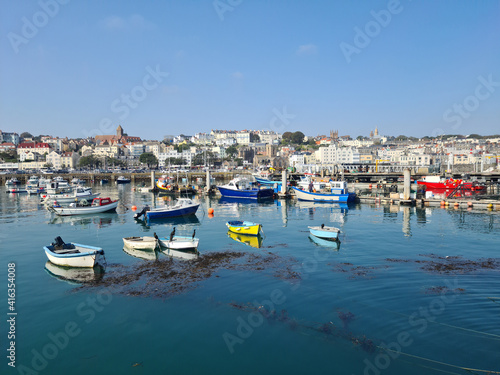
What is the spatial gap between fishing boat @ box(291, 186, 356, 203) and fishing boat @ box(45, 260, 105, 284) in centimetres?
A: 3723

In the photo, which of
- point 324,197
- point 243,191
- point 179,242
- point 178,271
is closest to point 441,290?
point 178,271

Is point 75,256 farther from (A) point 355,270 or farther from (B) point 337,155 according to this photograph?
(B) point 337,155

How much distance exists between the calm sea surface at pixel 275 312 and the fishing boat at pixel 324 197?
2415cm

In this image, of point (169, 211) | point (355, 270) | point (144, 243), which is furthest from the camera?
point (169, 211)

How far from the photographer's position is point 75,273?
64.8 ft

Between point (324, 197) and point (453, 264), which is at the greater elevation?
point (324, 197)

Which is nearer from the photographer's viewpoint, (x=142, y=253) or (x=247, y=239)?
(x=142, y=253)

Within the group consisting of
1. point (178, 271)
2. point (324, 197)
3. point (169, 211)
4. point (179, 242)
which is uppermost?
point (324, 197)

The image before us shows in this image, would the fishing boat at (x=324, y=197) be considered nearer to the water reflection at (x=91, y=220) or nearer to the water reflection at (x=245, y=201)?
the water reflection at (x=245, y=201)

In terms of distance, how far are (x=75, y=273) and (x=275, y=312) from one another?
1170 centimetres

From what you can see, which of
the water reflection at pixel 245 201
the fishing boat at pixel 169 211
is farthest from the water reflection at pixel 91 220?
the water reflection at pixel 245 201

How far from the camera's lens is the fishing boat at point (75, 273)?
18.7 metres

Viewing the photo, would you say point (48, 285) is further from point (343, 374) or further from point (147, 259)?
point (343, 374)

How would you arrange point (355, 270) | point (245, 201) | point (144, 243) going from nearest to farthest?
point (355, 270) → point (144, 243) → point (245, 201)
